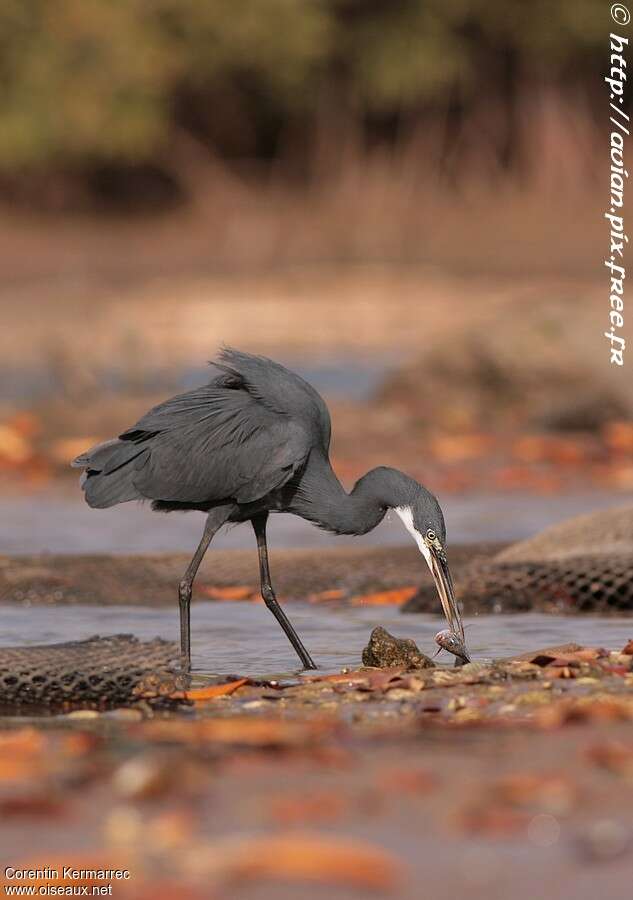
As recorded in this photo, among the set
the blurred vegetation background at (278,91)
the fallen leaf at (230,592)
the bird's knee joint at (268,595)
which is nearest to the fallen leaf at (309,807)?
the bird's knee joint at (268,595)

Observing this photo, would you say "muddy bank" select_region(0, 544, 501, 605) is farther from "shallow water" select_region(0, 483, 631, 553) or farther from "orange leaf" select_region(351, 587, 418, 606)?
"shallow water" select_region(0, 483, 631, 553)

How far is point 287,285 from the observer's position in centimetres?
2406

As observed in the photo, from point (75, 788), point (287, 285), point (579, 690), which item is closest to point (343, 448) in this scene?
point (579, 690)

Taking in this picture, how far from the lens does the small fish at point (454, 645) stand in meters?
6.27

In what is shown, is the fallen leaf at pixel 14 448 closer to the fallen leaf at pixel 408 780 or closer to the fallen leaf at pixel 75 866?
the fallen leaf at pixel 408 780

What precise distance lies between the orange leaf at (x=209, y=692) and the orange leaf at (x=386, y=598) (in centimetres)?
226

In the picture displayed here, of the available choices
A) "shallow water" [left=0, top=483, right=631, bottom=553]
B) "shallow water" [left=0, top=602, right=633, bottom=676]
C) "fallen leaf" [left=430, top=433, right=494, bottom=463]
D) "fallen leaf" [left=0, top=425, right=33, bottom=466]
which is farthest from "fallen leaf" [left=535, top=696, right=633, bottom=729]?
"fallen leaf" [left=0, top=425, right=33, bottom=466]

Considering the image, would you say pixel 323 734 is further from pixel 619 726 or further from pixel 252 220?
pixel 252 220

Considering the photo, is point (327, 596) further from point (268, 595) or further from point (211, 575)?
point (268, 595)

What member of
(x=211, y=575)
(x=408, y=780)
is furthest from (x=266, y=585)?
(x=408, y=780)

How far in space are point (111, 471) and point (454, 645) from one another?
1409mm

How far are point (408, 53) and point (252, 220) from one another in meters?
3.37

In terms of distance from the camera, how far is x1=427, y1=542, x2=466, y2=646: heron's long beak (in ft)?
21.1

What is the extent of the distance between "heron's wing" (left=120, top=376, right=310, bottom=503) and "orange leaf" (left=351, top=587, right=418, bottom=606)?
1.55m
